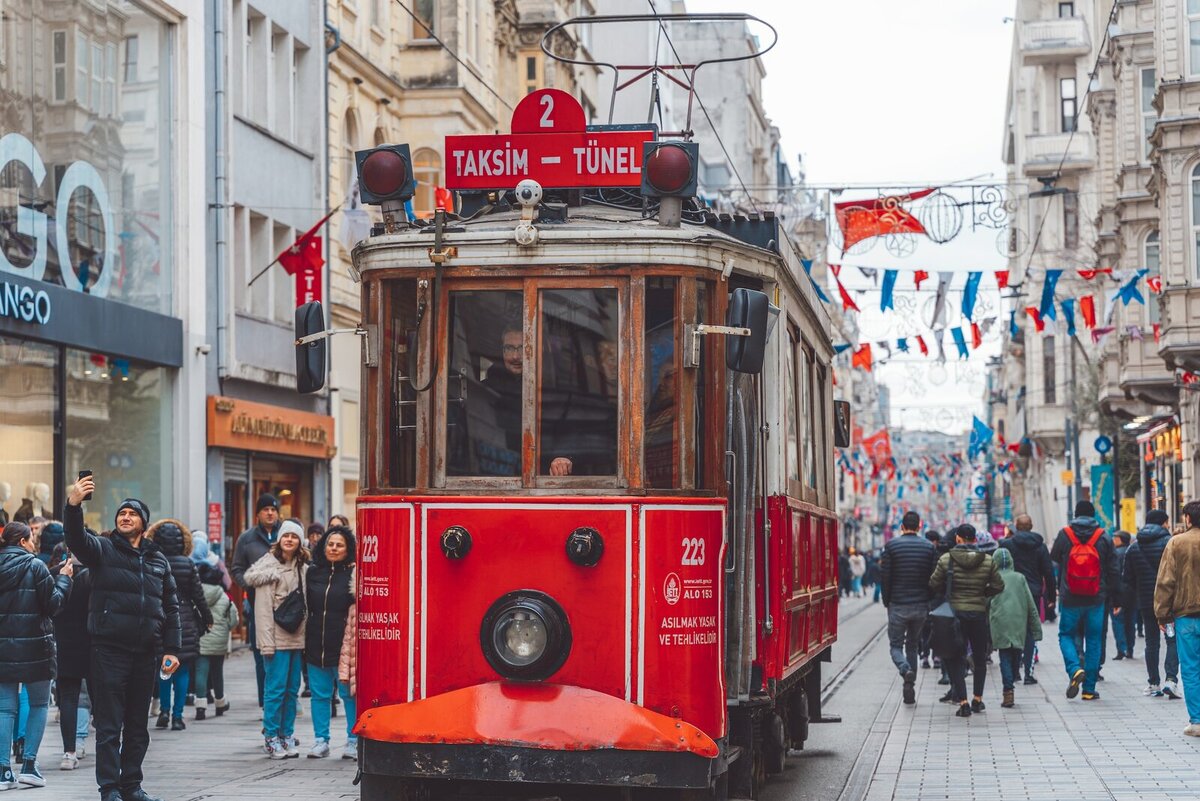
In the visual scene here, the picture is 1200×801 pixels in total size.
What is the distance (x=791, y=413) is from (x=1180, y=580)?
16.5 feet

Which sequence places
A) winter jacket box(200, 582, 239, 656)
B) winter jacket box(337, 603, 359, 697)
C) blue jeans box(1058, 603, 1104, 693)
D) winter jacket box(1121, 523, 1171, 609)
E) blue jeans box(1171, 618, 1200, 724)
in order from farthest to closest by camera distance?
1. winter jacket box(1121, 523, 1171, 609)
2. blue jeans box(1058, 603, 1104, 693)
3. winter jacket box(200, 582, 239, 656)
4. blue jeans box(1171, 618, 1200, 724)
5. winter jacket box(337, 603, 359, 697)

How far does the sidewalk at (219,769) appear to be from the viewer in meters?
11.9

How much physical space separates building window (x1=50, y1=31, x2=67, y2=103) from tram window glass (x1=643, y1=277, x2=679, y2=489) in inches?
533

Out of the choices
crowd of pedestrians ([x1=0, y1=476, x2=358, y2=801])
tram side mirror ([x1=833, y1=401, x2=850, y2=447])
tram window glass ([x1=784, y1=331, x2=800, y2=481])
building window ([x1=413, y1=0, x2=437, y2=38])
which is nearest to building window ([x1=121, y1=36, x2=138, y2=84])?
crowd of pedestrians ([x1=0, y1=476, x2=358, y2=801])

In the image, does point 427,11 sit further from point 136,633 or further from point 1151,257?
point 136,633

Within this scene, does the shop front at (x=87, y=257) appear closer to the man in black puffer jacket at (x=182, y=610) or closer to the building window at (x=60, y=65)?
the building window at (x=60, y=65)

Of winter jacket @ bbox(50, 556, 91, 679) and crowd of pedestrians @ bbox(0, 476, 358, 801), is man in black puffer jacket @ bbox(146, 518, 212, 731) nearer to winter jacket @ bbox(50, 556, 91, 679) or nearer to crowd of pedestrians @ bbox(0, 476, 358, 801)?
crowd of pedestrians @ bbox(0, 476, 358, 801)

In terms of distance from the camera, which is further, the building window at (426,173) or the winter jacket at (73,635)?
the building window at (426,173)

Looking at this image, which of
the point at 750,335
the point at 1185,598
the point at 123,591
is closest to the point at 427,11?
the point at 1185,598

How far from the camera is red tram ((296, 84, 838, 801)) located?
28.5 feet

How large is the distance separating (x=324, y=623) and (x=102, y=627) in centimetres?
278

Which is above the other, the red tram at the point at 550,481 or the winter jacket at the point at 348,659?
the red tram at the point at 550,481

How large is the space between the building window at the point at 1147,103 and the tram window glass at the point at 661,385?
1222 inches

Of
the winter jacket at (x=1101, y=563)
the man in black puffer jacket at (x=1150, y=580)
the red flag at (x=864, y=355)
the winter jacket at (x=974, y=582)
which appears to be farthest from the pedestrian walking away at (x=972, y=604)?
the red flag at (x=864, y=355)
